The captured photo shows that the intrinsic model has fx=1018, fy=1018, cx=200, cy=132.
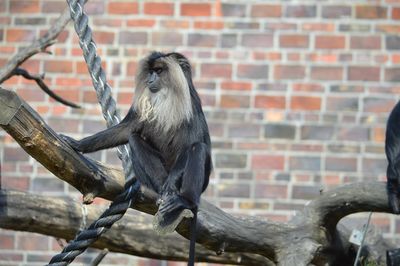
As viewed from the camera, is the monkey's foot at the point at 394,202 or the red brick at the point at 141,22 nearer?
the monkey's foot at the point at 394,202

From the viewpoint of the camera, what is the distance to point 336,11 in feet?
24.8

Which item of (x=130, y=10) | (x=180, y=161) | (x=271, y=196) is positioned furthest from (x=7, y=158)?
(x=180, y=161)

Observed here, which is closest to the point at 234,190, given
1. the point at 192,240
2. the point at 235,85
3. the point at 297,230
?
the point at 235,85

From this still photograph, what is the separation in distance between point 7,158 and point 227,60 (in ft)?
5.93

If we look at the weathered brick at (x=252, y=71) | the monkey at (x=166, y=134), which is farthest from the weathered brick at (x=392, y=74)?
the monkey at (x=166, y=134)

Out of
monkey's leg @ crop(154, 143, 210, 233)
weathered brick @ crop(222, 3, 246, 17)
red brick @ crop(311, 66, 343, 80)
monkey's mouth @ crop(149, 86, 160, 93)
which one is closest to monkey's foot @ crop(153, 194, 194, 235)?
monkey's leg @ crop(154, 143, 210, 233)

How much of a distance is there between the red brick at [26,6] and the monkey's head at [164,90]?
2152 millimetres

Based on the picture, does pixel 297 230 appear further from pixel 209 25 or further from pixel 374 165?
pixel 209 25

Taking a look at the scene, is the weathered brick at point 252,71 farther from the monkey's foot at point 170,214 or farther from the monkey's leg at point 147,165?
the monkey's foot at point 170,214

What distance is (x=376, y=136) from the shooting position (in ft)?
24.5

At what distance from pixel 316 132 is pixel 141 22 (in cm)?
155

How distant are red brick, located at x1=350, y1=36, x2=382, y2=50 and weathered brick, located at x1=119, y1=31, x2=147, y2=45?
5.08 ft

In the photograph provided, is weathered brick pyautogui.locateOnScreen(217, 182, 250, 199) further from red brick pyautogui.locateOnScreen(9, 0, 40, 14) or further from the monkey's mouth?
red brick pyautogui.locateOnScreen(9, 0, 40, 14)

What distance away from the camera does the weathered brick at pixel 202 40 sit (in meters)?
7.57
